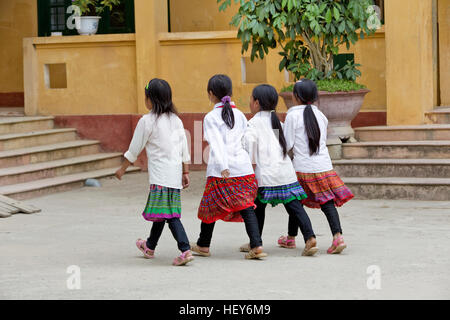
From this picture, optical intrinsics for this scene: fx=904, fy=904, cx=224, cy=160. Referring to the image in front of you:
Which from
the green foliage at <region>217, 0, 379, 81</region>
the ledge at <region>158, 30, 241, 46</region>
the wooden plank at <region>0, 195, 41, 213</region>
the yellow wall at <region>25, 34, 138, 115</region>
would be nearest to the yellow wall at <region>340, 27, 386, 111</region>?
the green foliage at <region>217, 0, 379, 81</region>

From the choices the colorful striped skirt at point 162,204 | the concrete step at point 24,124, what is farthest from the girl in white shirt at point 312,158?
the concrete step at point 24,124

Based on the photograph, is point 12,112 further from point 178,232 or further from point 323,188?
point 323,188

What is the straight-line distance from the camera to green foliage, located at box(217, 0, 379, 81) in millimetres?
10648

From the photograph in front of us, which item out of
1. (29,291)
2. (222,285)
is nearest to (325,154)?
(222,285)

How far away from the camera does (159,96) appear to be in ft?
22.5

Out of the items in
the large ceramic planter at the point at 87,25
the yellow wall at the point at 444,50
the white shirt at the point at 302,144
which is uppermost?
the large ceramic planter at the point at 87,25

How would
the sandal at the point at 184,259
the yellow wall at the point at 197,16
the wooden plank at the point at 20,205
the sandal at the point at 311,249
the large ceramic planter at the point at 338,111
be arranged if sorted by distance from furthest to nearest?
the yellow wall at the point at 197,16, the large ceramic planter at the point at 338,111, the wooden plank at the point at 20,205, the sandal at the point at 311,249, the sandal at the point at 184,259

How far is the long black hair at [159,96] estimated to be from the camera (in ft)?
22.4

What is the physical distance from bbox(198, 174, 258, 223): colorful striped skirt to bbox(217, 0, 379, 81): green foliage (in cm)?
412

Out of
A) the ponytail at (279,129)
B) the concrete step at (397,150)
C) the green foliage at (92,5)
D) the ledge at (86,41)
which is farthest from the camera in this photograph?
the green foliage at (92,5)

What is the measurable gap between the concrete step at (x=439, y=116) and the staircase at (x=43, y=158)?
441cm

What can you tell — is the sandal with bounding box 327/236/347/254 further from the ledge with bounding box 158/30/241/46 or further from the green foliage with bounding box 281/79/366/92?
the ledge with bounding box 158/30/241/46

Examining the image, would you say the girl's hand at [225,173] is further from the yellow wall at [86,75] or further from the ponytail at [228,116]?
the yellow wall at [86,75]

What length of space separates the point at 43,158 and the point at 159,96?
5.78 m
